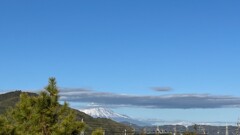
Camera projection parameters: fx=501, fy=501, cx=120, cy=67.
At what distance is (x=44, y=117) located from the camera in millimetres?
19922

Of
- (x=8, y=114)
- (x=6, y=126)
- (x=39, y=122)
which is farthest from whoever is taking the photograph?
(x=8, y=114)

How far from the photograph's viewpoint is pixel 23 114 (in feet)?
67.8

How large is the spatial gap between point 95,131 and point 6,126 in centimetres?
337

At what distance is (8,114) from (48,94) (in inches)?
102

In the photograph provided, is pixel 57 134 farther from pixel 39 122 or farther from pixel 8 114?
pixel 8 114

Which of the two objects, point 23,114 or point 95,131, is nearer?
point 95,131

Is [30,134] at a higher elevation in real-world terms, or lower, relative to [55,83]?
lower

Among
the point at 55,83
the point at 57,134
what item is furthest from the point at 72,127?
the point at 55,83

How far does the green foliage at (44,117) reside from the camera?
19359 mm

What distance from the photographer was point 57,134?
744 inches

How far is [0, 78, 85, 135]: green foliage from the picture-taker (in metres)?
19.4

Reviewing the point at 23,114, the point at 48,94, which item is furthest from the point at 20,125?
the point at 48,94

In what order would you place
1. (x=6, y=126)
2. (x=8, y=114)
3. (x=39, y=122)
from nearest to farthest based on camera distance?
(x=6, y=126)
(x=39, y=122)
(x=8, y=114)

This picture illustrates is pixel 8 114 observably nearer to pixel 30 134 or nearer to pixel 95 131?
pixel 30 134
